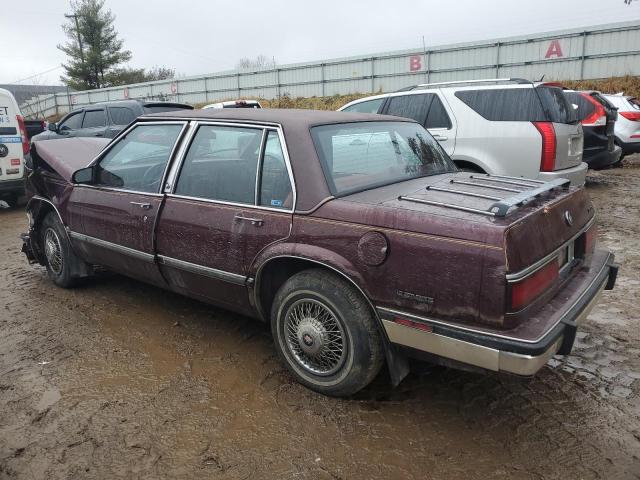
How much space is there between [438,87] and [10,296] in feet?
18.1

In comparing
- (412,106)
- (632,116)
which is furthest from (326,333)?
(632,116)

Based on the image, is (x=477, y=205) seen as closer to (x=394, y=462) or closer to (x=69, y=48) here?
(x=394, y=462)

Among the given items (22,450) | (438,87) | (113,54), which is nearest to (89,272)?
(22,450)

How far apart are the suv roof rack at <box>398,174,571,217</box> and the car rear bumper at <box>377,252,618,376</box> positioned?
1.95ft

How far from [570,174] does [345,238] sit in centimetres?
437

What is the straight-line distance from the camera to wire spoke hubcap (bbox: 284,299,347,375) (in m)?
2.90

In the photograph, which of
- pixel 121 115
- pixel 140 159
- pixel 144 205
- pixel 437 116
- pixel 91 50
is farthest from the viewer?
pixel 91 50

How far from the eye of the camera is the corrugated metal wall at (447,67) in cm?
1761

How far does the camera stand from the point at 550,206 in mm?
2725

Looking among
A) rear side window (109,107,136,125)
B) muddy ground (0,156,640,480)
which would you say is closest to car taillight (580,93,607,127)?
muddy ground (0,156,640,480)

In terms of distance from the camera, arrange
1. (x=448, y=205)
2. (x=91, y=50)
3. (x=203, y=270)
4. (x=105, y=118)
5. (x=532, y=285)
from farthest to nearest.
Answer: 1. (x=91, y=50)
2. (x=105, y=118)
3. (x=203, y=270)
4. (x=448, y=205)
5. (x=532, y=285)

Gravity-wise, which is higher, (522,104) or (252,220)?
(522,104)

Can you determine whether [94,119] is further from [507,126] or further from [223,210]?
[223,210]

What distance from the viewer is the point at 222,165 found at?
3.52 m
